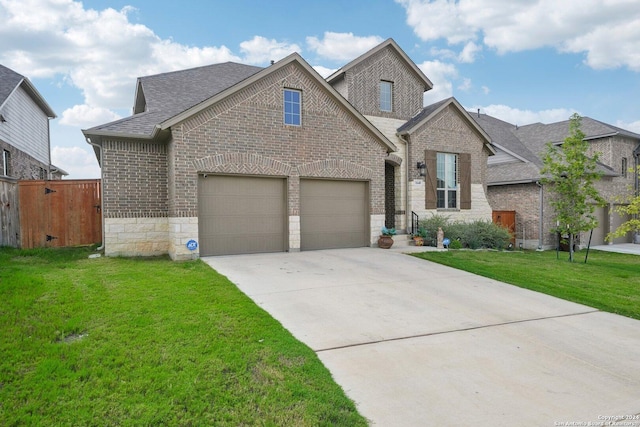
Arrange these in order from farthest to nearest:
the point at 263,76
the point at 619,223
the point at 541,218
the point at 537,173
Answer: the point at 619,223 < the point at 537,173 < the point at 541,218 < the point at 263,76

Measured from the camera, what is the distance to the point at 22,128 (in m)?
16.5

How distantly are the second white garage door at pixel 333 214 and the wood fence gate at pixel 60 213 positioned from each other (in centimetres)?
653

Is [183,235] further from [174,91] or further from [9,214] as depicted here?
[174,91]

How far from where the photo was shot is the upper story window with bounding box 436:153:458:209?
52.3ft

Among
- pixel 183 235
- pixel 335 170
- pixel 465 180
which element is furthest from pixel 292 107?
pixel 465 180

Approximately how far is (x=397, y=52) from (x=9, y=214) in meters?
15.4

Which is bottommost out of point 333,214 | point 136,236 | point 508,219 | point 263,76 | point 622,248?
point 622,248

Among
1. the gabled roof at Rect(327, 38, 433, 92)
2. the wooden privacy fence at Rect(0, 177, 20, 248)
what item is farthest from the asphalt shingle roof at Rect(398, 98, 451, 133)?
the wooden privacy fence at Rect(0, 177, 20, 248)

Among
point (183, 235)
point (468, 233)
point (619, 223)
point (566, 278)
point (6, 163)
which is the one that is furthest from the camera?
point (619, 223)

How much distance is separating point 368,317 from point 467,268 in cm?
482

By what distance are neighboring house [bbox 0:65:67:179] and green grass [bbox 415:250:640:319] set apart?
52.6 ft

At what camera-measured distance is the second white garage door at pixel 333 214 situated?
39.4ft

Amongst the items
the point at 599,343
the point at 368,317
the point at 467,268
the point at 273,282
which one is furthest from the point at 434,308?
the point at 467,268

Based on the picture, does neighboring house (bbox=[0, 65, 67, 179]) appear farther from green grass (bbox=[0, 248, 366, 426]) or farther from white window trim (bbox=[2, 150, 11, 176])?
green grass (bbox=[0, 248, 366, 426])
